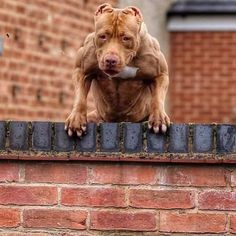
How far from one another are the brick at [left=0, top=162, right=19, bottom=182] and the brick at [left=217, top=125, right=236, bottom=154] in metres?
0.97

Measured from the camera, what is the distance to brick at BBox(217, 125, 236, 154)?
419 centimetres

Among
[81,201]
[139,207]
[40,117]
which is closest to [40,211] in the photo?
[81,201]

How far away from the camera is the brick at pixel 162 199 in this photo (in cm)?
423

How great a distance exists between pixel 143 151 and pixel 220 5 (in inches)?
308

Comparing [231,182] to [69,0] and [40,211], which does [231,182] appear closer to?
[40,211]

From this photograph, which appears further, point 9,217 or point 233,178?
point 9,217

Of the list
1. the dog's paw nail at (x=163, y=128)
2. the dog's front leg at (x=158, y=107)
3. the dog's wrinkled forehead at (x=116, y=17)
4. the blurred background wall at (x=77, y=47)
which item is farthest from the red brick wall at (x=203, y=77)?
the dog's paw nail at (x=163, y=128)

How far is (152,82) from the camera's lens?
4.94m

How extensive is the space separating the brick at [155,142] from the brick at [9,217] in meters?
0.70

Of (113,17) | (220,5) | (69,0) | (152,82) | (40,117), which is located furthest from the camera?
(220,5)

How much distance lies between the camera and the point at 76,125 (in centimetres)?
435

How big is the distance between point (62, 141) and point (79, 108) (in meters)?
0.33

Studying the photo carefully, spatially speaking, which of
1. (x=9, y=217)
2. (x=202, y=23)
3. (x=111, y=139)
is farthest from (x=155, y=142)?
(x=202, y=23)

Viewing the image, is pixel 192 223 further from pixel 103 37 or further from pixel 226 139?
pixel 103 37
